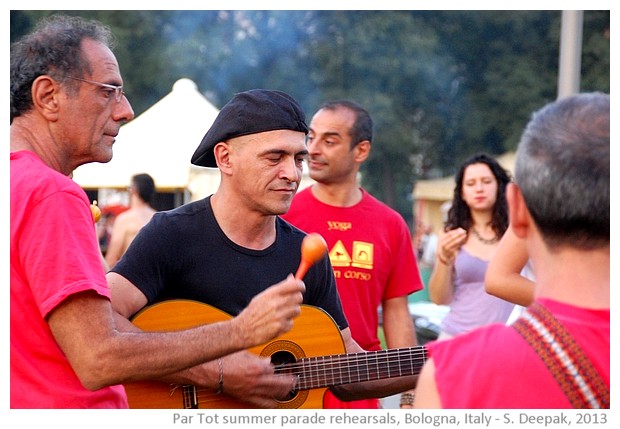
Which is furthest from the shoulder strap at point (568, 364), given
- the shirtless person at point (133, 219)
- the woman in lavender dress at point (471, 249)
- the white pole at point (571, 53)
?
the shirtless person at point (133, 219)

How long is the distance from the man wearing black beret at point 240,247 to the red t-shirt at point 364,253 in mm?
1336

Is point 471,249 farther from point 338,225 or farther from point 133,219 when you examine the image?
point 133,219

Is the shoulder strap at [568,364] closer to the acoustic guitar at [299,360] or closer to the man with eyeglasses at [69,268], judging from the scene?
the man with eyeglasses at [69,268]

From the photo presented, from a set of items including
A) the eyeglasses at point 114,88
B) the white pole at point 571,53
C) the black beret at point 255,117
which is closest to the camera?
the eyeglasses at point 114,88

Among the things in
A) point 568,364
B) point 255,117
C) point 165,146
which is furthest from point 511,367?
point 165,146

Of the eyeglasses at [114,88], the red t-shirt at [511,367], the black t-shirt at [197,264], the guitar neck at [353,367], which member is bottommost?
the guitar neck at [353,367]

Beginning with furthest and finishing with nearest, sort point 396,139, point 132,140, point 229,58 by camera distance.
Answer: point 396,139 → point 229,58 → point 132,140

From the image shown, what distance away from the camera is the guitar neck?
3.52 metres

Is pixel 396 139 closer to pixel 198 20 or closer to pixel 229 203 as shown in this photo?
pixel 198 20

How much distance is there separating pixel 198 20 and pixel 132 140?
78.8 feet

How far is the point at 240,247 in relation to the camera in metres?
3.56

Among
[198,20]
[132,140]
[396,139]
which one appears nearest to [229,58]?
[198,20]

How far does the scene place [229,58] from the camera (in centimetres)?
3269

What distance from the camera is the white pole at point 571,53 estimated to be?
6066 millimetres
